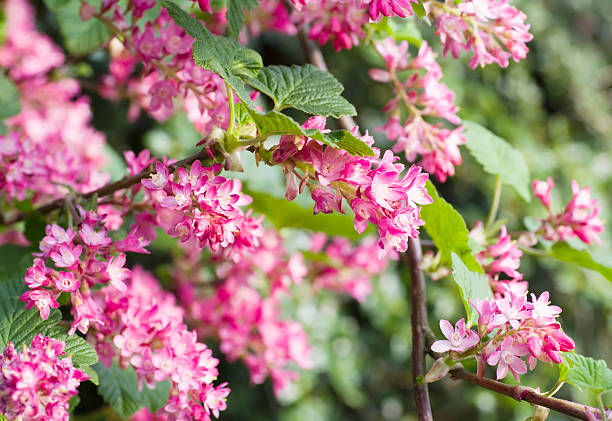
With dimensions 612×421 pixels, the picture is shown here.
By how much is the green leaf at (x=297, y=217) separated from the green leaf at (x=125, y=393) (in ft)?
1.38

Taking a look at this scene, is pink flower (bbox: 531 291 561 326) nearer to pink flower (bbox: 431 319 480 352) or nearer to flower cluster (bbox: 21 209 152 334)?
pink flower (bbox: 431 319 480 352)

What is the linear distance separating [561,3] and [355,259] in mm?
2090

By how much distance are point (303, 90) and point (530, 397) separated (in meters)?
0.38

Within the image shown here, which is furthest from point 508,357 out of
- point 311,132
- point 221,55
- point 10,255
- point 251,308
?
point 251,308

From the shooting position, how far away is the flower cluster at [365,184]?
59 cm

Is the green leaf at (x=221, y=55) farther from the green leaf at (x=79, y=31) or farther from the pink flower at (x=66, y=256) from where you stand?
the green leaf at (x=79, y=31)

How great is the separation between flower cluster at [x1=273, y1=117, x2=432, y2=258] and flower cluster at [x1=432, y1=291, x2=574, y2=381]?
0.11m

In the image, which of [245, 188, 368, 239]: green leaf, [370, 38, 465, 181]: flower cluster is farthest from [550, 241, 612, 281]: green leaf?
[245, 188, 368, 239]: green leaf

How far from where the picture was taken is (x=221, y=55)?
0.63 meters

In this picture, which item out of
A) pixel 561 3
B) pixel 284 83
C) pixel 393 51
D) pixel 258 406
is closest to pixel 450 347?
pixel 284 83

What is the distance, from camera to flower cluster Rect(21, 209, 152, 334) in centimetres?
63

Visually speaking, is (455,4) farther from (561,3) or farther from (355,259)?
(561,3)

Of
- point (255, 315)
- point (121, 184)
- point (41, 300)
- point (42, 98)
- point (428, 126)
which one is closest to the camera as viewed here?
point (41, 300)

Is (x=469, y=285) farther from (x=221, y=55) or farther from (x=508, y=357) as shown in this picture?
(x=221, y=55)
